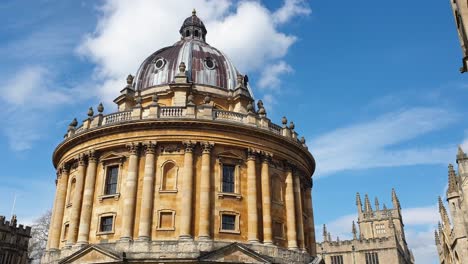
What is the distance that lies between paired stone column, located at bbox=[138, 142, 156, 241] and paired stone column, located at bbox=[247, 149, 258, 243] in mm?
6533

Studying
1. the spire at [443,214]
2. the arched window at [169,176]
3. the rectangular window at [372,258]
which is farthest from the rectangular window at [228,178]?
the rectangular window at [372,258]

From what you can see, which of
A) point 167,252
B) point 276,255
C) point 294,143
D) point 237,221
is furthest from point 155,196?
point 294,143

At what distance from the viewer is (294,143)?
112ft

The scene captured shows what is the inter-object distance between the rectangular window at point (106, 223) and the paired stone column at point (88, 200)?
0.95 m

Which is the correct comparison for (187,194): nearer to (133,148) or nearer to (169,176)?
(169,176)

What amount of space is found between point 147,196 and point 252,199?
7.05 metres

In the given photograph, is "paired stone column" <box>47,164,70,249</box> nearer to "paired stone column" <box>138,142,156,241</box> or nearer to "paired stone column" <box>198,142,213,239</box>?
"paired stone column" <box>138,142,156,241</box>

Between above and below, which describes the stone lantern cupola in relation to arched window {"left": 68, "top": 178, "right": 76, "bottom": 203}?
above

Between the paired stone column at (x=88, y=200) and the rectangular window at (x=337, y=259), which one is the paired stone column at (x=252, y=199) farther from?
the rectangular window at (x=337, y=259)

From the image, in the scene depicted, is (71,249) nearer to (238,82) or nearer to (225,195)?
(225,195)

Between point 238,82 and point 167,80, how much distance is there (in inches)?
242

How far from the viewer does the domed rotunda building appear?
92.5ft

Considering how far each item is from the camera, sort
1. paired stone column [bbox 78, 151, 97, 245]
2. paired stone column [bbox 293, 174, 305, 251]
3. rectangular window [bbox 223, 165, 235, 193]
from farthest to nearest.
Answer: paired stone column [bbox 293, 174, 305, 251] → rectangular window [bbox 223, 165, 235, 193] → paired stone column [bbox 78, 151, 97, 245]

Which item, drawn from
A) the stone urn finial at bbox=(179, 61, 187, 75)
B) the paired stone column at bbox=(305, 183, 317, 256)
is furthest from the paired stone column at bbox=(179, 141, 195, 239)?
the paired stone column at bbox=(305, 183, 317, 256)
